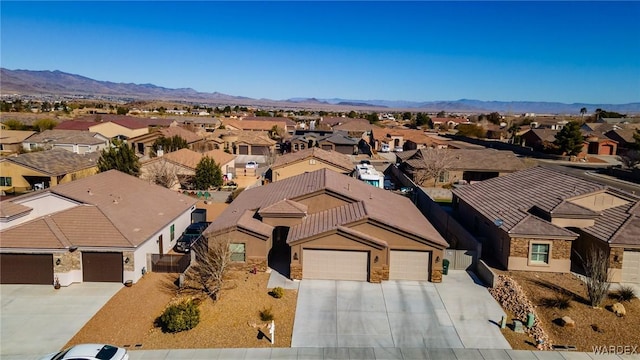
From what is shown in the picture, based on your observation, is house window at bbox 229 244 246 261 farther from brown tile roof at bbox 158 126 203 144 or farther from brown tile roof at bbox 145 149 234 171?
brown tile roof at bbox 158 126 203 144

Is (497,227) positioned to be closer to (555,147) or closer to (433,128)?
(555,147)

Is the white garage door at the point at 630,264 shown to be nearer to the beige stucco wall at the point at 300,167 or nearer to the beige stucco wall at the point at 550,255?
the beige stucco wall at the point at 550,255

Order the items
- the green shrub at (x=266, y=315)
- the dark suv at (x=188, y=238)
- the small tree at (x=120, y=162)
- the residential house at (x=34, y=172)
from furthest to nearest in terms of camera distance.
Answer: the small tree at (x=120, y=162)
the residential house at (x=34, y=172)
the dark suv at (x=188, y=238)
the green shrub at (x=266, y=315)

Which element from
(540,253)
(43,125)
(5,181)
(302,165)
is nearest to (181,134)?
(43,125)

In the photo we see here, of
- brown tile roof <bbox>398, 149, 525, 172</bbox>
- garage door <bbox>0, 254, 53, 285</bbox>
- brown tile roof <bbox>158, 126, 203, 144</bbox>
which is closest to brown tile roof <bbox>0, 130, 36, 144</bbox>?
brown tile roof <bbox>158, 126, 203, 144</bbox>

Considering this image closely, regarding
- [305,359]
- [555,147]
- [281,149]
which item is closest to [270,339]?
[305,359]

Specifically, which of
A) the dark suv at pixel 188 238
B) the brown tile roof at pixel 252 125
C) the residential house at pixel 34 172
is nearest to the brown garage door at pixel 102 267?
the dark suv at pixel 188 238

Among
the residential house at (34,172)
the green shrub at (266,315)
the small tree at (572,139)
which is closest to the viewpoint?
the green shrub at (266,315)
